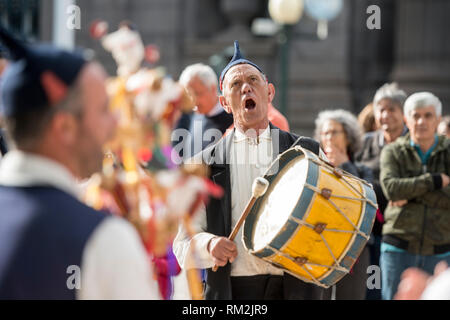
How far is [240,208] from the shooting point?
13.3 feet

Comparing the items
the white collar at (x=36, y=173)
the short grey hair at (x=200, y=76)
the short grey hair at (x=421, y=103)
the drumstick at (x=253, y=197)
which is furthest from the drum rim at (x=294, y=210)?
the short grey hair at (x=200, y=76)

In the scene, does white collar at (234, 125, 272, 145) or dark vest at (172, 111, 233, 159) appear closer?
white collar at (234, 125, 272, 145)

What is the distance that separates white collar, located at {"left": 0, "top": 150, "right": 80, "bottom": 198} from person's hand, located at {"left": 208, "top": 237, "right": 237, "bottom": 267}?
1.84 m

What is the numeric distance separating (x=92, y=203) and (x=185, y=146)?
4084mm

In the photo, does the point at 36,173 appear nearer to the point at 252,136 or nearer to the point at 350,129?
the point at 252,136

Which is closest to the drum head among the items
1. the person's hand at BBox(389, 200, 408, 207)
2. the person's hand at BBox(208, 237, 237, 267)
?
the person's hand at BBox(208, 237, 237, 267)

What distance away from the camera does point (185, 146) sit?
6305mm

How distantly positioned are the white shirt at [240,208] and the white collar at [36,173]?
191 cm

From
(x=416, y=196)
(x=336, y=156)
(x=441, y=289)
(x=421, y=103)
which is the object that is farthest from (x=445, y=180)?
(x=441, y=289)

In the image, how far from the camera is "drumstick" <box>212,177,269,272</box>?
355cm

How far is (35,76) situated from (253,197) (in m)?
1.78

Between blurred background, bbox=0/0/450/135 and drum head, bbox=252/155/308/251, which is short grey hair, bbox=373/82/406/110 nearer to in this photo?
drum head, bbox=252/155/308/251
